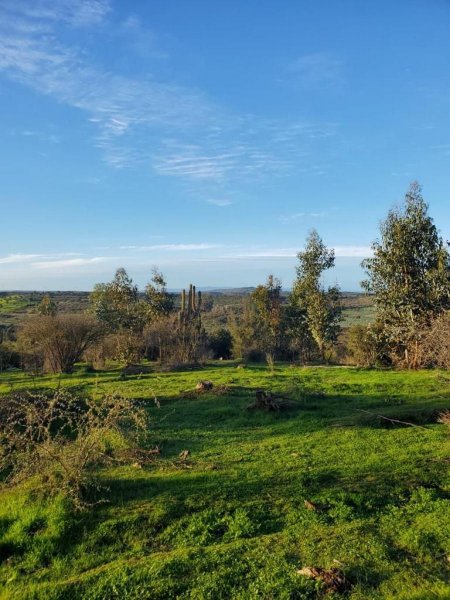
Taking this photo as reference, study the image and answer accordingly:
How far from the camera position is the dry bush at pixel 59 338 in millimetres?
29094

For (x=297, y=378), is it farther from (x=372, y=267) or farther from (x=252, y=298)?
(x=252, y=298)

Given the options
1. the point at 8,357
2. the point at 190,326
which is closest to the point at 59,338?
the point at 8,357

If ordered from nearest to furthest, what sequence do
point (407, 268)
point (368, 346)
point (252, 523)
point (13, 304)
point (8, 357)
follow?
1. point (252, 523)
2. point (407, 268)
3. point (368, 346)
4. point (8, 357)
5. point (13, 304)

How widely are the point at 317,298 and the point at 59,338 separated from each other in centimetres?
1853

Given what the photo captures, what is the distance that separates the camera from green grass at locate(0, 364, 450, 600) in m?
5.76

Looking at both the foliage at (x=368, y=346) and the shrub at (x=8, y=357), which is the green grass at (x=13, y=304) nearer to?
the shrub at (x=8, y=357)

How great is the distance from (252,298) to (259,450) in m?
33.9

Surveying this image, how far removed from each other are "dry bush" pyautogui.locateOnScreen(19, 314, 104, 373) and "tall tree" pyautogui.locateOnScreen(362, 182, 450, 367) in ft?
56.2

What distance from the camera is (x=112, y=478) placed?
8922 mm

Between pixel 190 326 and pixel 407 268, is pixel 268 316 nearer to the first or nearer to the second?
pixel 190 326

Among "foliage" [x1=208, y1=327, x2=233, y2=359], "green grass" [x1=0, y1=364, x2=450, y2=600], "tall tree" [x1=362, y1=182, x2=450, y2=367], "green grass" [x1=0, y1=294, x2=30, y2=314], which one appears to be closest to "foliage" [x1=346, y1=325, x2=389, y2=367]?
"tall tree" [x1=362, y1=182, x2=450, y2=367]

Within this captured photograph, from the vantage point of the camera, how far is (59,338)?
2919 cm

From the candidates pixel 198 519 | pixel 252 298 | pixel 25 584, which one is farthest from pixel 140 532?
pixel 252 298

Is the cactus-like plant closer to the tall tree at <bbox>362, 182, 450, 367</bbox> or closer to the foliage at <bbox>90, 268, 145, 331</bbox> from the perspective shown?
the foliage at <bbox>90, 268, 145, 331</bbox>
